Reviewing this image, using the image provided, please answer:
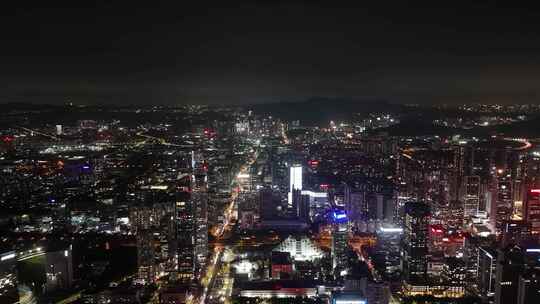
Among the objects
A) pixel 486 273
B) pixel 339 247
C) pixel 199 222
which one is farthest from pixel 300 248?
pixel 486 273

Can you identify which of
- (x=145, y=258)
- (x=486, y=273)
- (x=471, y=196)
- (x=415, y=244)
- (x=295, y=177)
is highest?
(x=295, y=177)

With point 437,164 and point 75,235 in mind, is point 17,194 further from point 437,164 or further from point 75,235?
point 437,164

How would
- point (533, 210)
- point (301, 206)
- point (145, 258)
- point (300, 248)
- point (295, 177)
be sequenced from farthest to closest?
point (295, 177) → point (301, 206) → point (300, 248) → point (533, 210) → point (145, 258)

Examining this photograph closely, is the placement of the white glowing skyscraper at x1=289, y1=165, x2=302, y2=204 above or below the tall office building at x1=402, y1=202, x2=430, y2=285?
→ above

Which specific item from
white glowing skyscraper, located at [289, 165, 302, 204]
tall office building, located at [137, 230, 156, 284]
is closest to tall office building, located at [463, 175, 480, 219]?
white glowing skyscraper, located at [289, 165, 302, 204]

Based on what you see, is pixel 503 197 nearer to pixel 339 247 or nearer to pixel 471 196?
pixel 471 196

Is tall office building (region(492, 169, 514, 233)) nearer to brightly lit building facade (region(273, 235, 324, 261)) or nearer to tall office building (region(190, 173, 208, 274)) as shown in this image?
brightly lit building facade (region(273, 235, 324, 261))

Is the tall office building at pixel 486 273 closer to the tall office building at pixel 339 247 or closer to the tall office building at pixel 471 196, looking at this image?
the tall office building at pixel 339 247

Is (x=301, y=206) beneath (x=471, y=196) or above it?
Result: beneath

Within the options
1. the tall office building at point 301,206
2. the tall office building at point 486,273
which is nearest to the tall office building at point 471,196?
the tall office building at point 486,273
